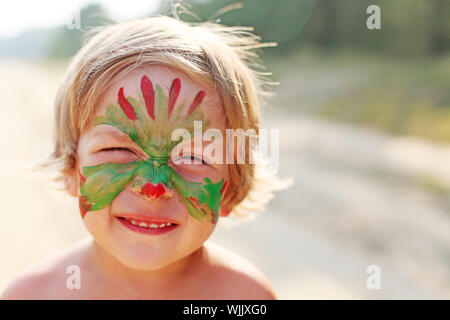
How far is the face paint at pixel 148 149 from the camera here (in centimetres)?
157

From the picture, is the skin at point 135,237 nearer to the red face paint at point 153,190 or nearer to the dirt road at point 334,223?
the red face paint at point 153,190

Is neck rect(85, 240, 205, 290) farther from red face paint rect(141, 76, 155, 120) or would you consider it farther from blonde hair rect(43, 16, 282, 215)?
red face paint rect(141, 76, 155, 120)

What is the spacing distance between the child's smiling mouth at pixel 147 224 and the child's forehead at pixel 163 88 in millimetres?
384

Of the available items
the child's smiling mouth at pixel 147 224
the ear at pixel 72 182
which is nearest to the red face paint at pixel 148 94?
the child's smiling mouth at pixel 147 224

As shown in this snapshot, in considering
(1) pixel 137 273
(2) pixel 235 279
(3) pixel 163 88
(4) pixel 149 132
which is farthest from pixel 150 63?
(2) pixel 235 279

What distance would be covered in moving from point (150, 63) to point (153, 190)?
46 centimetres

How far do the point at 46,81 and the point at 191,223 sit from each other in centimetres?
1654

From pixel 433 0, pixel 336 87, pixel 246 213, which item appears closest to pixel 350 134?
pixel 336 87

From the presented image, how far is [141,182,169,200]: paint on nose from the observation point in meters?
1.55

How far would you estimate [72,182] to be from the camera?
191 centimetres

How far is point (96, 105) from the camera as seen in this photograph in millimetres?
1676

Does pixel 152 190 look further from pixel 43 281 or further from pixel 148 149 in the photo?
pixel 43 281

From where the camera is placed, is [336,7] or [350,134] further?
[336,7]

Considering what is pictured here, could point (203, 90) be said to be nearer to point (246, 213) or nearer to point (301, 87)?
point (246, 213)
